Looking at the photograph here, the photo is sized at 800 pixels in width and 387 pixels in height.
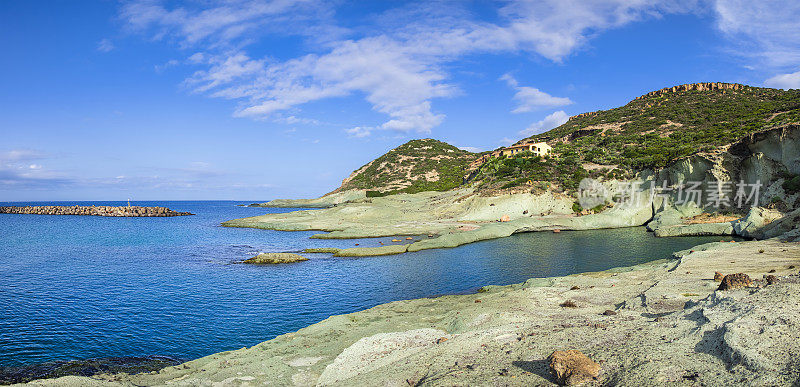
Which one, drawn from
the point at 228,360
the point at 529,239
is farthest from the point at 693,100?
the point at 228,360

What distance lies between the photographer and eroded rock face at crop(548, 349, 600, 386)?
924 centimetres

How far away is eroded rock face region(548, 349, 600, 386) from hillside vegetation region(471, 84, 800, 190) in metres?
61.5

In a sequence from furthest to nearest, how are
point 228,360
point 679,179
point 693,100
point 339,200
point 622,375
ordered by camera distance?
1. point 339,200
2. point 693,100
3. point 679,179
4. point 228,360
5. point 622,375

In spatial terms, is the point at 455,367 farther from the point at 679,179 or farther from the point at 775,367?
the point at 679,179

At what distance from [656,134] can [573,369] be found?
10369 cm

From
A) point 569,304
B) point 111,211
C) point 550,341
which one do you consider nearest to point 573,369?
point 550,341

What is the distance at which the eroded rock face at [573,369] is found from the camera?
30.3 ft

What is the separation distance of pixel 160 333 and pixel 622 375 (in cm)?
2256

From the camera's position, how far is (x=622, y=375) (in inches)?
361

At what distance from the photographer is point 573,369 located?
9.41m

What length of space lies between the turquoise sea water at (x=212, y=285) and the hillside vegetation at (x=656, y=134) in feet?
74.3

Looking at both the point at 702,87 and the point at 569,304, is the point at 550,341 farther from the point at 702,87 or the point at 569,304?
the point at 702,87

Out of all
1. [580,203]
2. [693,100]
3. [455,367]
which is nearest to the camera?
[455,367]

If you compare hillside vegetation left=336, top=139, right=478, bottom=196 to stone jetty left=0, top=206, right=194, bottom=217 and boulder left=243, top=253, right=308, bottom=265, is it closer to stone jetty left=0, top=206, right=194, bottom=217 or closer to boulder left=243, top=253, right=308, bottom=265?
stone jetty left=0, top=206, right=194, bottom=217
